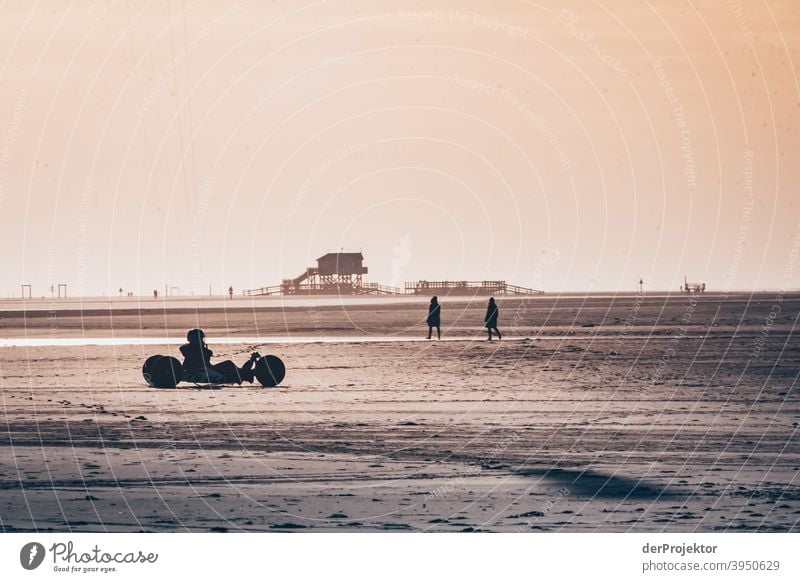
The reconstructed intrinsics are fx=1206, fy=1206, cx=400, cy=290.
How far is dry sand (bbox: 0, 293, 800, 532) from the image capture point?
49.9 feet

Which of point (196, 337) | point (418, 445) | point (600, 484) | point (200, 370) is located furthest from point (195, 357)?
point (600, 484)

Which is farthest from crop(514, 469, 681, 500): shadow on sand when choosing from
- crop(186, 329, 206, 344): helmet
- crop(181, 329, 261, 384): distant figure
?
crop(181, 329, 261, 384): distant figure

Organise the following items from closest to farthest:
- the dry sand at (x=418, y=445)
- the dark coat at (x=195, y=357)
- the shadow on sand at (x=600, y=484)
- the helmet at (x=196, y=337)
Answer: the dry sand at (x=418, y=445) → the shadow on sand at (x=600, y=484) → the helmet at (x=196, y=337) → the dark coat at (x=195, y=357)

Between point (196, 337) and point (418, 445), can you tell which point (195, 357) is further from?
point (418, 445)

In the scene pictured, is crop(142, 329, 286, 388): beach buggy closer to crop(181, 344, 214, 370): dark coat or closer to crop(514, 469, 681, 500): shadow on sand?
crop(181, 344, 214, 370): dark coat

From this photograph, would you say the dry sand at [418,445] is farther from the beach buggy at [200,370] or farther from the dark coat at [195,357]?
the dark coat at [195,357]

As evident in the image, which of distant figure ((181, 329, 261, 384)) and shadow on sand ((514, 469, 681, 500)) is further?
distant figure ((181, 329, 261, 384))

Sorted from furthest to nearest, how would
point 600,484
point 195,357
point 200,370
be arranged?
point 195,357 → point 200,370 → point 600,484

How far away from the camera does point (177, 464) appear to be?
62.4ft

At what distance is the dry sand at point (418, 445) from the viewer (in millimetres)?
15203

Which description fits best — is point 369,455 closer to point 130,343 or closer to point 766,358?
point 766,358

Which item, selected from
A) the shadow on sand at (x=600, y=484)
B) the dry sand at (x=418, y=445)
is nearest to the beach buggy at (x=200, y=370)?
the dry sand at (x=418, y=445)

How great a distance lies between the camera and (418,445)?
21.0 m

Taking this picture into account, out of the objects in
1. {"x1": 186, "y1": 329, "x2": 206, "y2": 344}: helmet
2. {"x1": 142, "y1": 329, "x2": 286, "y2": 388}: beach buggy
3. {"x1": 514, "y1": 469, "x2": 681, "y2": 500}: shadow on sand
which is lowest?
{"x1": 514, "y1": 469, "x2": 681, "y2": 500}: shadow on sand
